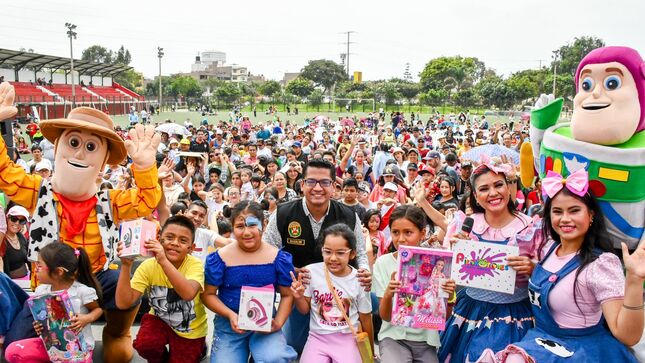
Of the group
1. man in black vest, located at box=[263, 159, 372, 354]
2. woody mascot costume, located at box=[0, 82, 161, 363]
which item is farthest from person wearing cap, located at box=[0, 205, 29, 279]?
man in black vest, located at box=[263, 159, 372, 354]

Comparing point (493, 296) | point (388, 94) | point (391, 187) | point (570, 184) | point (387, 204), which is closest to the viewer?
point (570, 184)

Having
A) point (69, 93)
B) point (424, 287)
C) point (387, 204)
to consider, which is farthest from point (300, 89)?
point (424, 287)

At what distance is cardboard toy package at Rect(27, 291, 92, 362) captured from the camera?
11.2ft

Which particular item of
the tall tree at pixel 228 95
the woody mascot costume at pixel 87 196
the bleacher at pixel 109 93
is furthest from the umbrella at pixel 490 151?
the tall tree at pixel 228 95

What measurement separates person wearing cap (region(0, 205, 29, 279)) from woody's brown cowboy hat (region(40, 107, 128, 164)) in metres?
1.30

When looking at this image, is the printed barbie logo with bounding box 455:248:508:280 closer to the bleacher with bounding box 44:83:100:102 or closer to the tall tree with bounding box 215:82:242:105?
the bleacher with bounding box 44:83:100:102

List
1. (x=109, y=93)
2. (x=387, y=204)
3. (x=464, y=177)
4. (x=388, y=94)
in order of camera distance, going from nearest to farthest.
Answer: (x=387, y=204) → (x=464, y=177) → (x=388, y=94) → (x=109, y=93)

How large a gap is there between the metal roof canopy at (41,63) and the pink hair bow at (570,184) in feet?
109

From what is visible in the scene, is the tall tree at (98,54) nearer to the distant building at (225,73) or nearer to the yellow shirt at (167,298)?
the distant building at (225,73)

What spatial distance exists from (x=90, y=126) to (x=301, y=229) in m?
1.79

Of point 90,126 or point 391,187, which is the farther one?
point 391,187

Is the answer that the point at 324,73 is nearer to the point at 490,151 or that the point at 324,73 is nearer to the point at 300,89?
the point at 300,89

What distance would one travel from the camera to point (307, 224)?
3947 millimetres

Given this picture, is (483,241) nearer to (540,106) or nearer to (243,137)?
(540,106)
